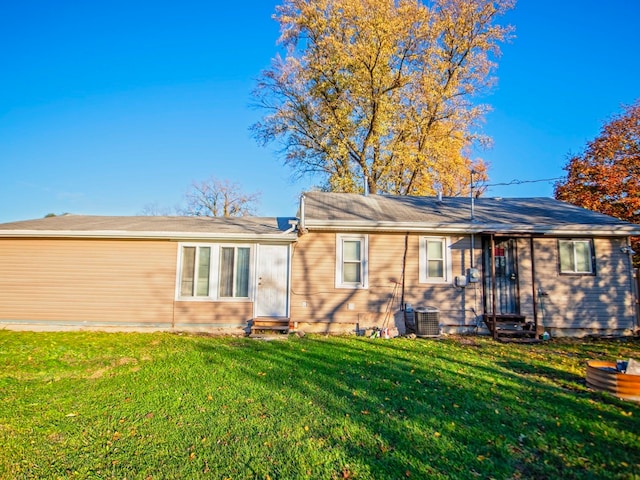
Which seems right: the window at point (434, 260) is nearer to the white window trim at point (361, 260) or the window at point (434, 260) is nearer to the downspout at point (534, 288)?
the white window trim at point (361, 260)

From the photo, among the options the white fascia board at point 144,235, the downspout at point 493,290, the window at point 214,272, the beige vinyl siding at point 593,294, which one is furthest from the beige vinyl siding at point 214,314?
the beige vinyl siding at point 593,294

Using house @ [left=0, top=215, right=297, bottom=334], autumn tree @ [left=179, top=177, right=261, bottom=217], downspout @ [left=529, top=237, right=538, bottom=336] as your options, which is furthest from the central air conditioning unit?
autumn tree @ [left=179, top=177, right=261, bottom=217]

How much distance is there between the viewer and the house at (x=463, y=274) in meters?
10.2

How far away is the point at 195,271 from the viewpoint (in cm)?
1020

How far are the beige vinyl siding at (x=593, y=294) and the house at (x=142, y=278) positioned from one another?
7.31 m

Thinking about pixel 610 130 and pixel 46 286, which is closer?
pixel 46 286

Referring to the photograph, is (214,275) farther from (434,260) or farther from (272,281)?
(434,260)

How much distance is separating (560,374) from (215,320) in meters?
7.95

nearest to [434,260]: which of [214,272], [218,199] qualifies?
[214,272]

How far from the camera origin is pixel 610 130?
21.3 m

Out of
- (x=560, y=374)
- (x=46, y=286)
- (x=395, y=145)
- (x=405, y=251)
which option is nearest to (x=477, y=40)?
(x=395, y=145)

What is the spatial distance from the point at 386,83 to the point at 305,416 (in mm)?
18260

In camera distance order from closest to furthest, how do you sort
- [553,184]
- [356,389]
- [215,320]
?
[356,389]
[215,320]
[553,184]

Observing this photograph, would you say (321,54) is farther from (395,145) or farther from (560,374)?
(560,374)
